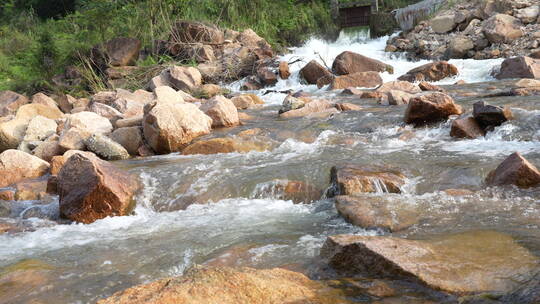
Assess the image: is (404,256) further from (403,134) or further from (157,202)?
(403,134)

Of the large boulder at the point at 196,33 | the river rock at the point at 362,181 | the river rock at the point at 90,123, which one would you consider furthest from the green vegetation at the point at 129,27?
the river rock at the point at 362,181

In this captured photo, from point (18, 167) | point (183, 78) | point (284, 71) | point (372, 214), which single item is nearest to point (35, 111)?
point (183, 78)

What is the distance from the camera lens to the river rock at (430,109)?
646cm

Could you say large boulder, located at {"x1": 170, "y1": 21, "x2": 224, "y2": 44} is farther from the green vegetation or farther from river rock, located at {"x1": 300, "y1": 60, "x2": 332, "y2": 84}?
river rock, located at {"x1": 300, "y1": 60, "x2": 332, "y2": 84}

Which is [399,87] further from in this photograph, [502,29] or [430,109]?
[502,29]

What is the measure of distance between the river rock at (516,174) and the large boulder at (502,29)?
901cm

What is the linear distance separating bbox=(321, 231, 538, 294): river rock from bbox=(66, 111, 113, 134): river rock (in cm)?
561

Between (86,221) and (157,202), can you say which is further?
(157,202)

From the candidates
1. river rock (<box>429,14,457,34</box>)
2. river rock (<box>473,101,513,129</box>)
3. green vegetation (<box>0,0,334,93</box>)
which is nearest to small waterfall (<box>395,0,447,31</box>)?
river rock (<box>429,14,457,34</box>)

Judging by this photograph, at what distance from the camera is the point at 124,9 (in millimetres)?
14461

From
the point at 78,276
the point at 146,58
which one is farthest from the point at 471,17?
the point at 78,276

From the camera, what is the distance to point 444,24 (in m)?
13.9

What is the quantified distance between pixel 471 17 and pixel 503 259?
41.1ft

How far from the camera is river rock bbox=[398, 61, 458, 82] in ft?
34.8
